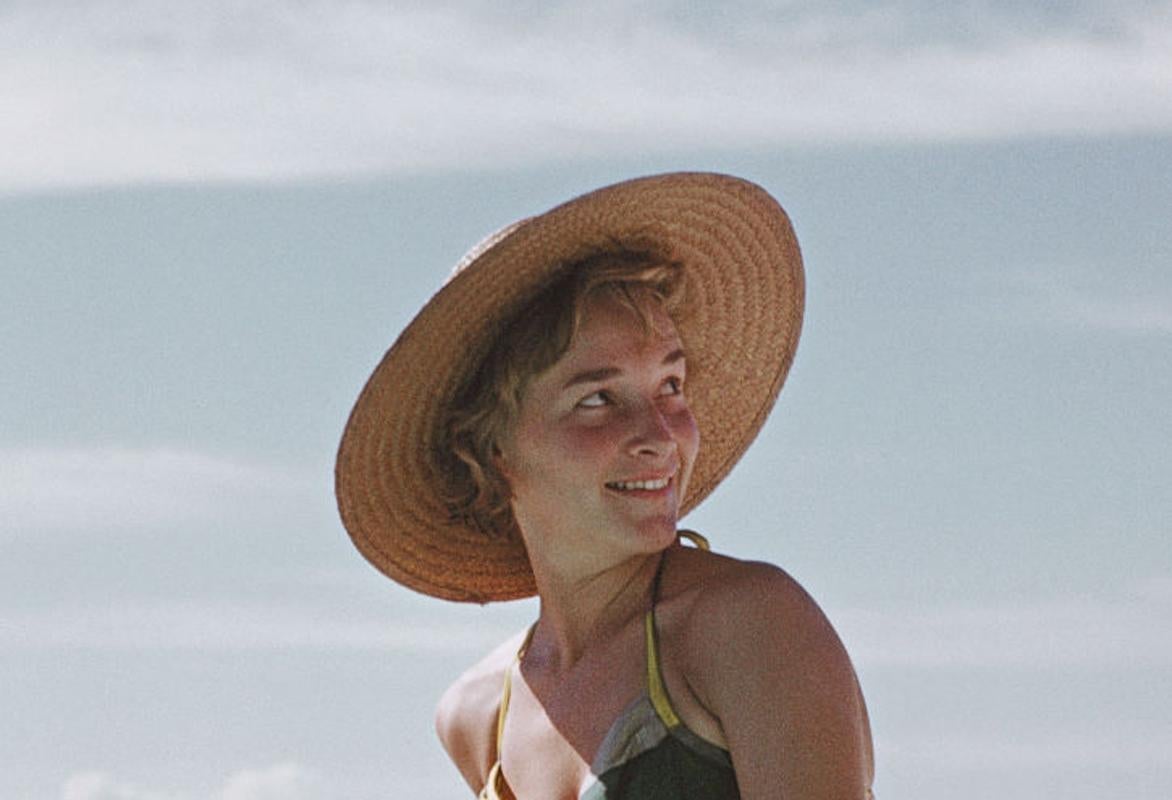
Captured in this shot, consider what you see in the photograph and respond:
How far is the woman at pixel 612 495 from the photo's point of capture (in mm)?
3836

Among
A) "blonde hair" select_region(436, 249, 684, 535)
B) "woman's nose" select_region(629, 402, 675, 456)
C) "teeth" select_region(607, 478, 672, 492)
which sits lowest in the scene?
"teeth" select_region(607, 478, 672, 492)

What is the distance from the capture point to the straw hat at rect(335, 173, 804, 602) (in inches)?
165

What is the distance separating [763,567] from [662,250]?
69 centimetres

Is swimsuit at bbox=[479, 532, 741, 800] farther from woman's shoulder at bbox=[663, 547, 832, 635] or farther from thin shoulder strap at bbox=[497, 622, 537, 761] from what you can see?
thin shoulder strap at bbox=[497, 622, 537, 761]

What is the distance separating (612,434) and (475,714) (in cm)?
86

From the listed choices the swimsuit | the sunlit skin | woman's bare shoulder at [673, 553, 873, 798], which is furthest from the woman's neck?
woman's bare shoulder at [673, 553, 873, 798]

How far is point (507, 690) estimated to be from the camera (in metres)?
4.49

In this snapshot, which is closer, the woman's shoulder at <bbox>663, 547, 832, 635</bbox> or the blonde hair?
Result: the woman's shoulder at <bbox>663, 547, 832, 635</bbox>

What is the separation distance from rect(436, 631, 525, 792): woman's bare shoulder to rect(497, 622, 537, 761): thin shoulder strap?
0.02 meters

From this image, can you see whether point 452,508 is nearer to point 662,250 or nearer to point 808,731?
point 662,250

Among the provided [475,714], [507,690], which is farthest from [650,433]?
[475,714]

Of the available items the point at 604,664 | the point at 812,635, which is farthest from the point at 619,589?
the point at 812,635

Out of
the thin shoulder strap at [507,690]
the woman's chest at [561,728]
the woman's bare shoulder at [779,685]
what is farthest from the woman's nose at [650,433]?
the thin shoulder strap at [507,690]

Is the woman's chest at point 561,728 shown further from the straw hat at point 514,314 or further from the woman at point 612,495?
the straw hat at point 514,314
